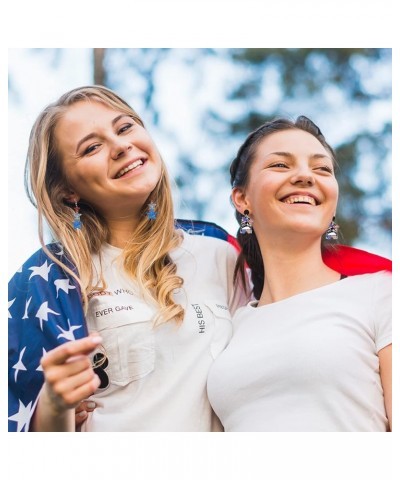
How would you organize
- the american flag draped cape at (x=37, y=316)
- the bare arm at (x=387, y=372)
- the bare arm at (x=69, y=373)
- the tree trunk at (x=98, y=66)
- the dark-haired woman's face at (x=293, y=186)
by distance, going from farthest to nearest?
1. the tree trunk at (x=98, y=66)
2. the dark-haired woman's face at (x=293, y=186)
3. the american flag draped cape at (x=37, y=316)
4. the bare arm at (x=387, y=372)
5. the bare arm at (x=69, y=373)

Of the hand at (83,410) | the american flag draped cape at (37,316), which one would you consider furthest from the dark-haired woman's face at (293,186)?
the hand at (83,410)

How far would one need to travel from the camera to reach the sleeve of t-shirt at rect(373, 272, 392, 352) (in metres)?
2.12

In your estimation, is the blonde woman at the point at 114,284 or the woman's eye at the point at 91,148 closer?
the blonde woman at the point at 114,284

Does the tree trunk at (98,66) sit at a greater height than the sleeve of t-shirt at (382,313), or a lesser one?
greater

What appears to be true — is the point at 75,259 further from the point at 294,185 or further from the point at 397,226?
the point at 397,226

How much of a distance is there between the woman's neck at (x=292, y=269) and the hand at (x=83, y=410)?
0.68m

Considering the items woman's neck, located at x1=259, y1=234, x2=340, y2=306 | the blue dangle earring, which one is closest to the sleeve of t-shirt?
woman's neck, located at x1=259, y1=234, x2=340, y2=306

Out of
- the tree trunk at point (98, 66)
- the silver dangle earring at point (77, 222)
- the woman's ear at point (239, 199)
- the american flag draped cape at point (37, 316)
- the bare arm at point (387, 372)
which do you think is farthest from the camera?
the tree trunk at point (98, 66)

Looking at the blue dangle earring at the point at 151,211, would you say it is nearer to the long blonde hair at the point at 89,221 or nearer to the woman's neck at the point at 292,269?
the long blonde hair at the point at 89,221

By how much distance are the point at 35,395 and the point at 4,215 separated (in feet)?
2.21

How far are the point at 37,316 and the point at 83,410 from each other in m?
0.34

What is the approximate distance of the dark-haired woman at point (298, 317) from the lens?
2111 mm

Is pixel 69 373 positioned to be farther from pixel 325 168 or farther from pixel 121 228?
pixel 325 168

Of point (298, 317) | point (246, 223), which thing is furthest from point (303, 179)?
point (298, 317)
